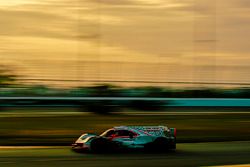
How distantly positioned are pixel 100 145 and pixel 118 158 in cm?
38

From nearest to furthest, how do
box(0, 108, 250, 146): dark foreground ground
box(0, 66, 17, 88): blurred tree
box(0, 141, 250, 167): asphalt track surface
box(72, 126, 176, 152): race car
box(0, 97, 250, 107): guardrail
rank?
box(0, 141, 250, 167): asphalt track surface, box(72, 126, 176, 152): race car, box(0, 108, 250, 146): dark foreground ground, box(0, 66, 17, 88): blurred tree, box(0, 97, 250, 107): guardrail

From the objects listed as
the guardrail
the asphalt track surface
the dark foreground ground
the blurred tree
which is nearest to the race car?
the asphalt track surface

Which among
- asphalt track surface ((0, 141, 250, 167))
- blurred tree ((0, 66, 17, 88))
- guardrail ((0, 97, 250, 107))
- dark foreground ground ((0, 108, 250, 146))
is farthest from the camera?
guardrail ((0, 97, 250, 107))

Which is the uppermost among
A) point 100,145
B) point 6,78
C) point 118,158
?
point 6,78

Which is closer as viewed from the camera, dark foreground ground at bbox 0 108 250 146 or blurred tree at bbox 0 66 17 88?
dark foreground ground at bbox 0 108 250 146

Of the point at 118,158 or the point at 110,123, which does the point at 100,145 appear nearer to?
the point at 118,158

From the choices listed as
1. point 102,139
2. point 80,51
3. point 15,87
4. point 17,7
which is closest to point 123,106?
point 80,51

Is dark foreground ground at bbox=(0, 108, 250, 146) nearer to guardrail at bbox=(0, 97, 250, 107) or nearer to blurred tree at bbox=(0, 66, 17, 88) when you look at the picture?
guardrail at bbox=(0, 97, 250, 107)

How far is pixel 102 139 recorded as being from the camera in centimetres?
792

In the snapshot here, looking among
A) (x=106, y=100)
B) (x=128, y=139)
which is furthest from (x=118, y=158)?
(x=106, y=100)

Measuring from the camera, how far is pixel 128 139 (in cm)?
802

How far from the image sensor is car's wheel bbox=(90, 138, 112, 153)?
7930mm

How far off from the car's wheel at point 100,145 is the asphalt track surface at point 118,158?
0.10m

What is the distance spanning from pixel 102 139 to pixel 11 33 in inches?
268
